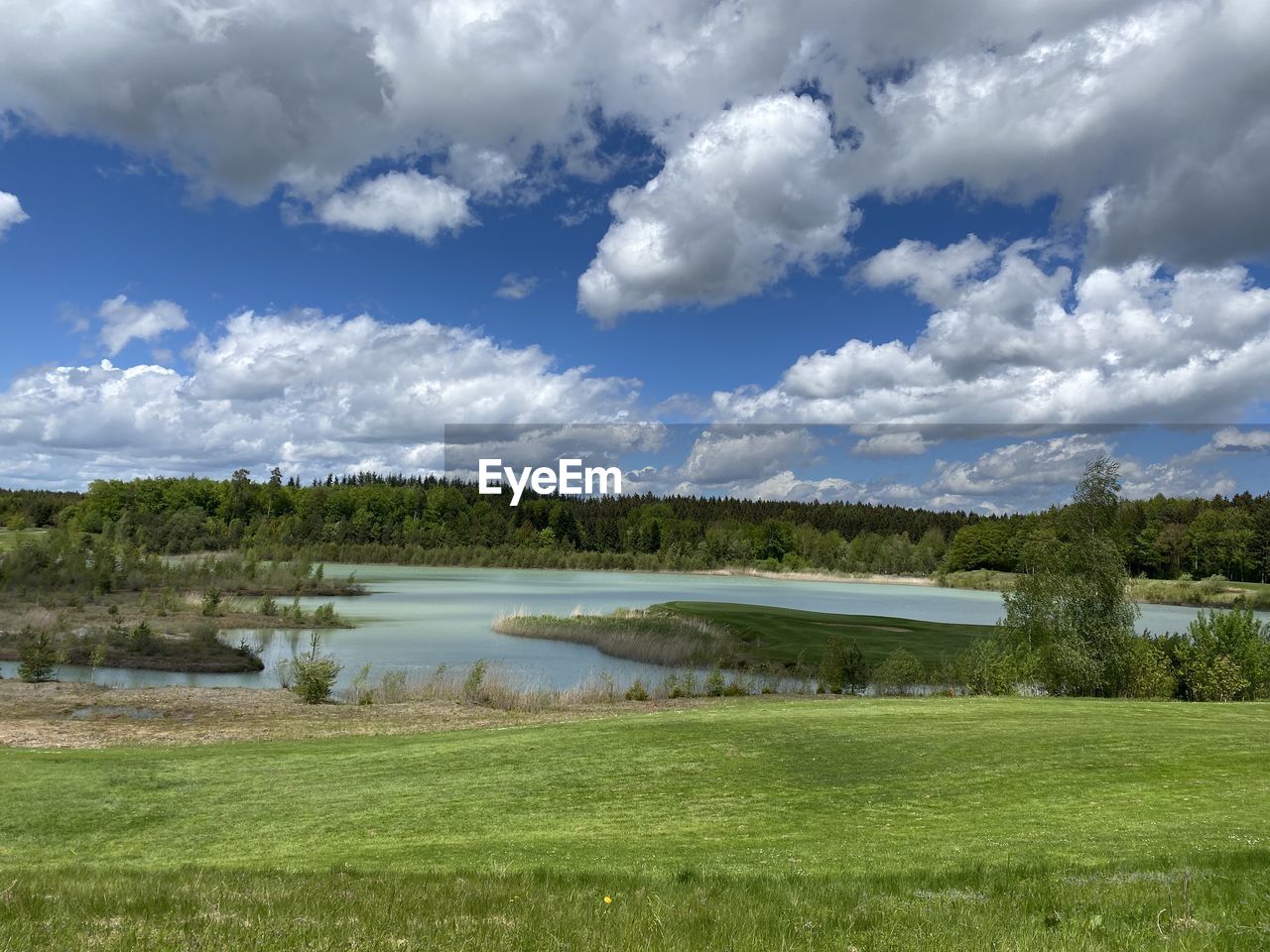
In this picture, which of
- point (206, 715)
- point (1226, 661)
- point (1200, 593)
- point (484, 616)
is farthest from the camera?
point (1200, 593)

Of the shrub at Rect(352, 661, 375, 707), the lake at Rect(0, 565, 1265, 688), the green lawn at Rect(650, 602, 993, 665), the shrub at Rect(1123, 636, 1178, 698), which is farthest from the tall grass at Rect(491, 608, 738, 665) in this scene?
the shrub at Rect(1123, 636, 1178, 698)

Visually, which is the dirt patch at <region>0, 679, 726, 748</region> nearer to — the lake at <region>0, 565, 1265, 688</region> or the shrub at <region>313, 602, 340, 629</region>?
the lake at <region>0, 565, 1265, 688</region>

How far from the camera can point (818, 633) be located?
4988 cm

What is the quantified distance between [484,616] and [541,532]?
108m

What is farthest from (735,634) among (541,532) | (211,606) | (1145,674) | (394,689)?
(541,532)

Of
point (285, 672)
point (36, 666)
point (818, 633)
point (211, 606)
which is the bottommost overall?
point (285, 672)

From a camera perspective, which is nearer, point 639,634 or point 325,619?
point 639,634

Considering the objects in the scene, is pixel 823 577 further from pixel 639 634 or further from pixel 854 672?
pixel 854 672

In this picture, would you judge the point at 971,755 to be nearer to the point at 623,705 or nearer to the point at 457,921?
the point at 457,921

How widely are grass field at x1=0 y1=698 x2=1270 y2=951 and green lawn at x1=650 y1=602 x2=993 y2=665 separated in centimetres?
2289

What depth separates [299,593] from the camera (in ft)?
249

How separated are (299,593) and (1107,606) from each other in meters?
65.6

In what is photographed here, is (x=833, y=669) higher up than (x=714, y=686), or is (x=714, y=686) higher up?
(x=833, y=669)

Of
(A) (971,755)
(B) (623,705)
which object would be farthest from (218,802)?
(B) (623,705)
